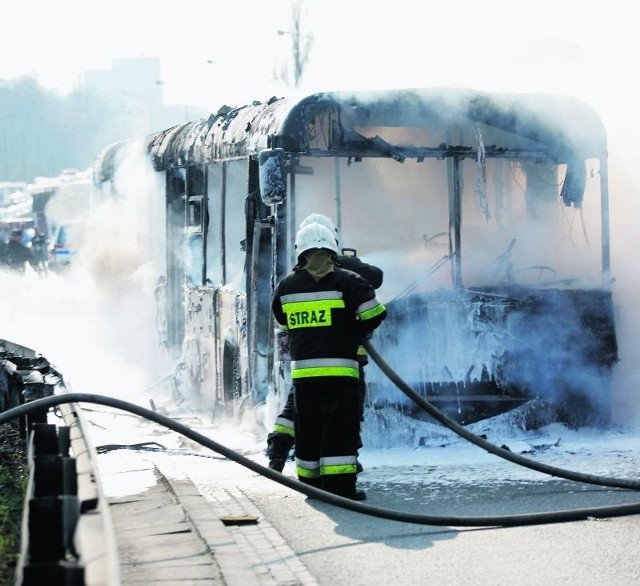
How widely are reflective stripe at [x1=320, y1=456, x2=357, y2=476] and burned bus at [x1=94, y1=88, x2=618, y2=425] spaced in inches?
83.3

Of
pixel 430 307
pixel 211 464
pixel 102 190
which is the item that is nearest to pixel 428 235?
pixel 430 307

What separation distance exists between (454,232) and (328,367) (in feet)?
9.83

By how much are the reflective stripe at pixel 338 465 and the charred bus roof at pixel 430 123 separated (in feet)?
9.95

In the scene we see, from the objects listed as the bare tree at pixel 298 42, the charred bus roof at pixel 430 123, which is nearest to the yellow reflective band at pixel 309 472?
the charred bus roof at pixel 430 123

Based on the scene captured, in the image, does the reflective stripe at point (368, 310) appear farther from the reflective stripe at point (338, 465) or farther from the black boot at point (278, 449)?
→ the black boot at point (278, 449)

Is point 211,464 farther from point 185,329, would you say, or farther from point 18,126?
point 18,126

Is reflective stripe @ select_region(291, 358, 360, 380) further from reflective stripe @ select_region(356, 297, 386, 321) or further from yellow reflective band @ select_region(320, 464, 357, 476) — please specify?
yellow reflective band @ select_region(320, 464, 357, 476)

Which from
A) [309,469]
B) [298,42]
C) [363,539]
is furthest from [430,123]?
[298,42]

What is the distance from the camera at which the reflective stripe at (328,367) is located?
809cm

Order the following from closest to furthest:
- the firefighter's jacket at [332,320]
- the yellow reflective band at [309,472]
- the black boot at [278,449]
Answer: the firefighter's jacket at [332,320] < the yellow reflective band at [309,472] < the black boot at [278,449]

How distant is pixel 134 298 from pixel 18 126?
65430 mm

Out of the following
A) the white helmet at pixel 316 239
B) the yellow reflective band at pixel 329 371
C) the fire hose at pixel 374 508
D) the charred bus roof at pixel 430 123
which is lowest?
the fire hose at pixel 374 508

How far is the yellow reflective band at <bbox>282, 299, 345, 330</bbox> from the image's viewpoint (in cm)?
814

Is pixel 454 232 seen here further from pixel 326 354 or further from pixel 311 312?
pixel 326 354
